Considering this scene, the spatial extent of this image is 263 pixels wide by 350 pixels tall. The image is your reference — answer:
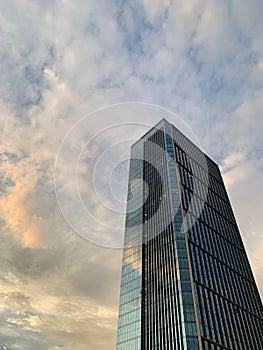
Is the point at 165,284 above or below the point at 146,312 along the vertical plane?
above

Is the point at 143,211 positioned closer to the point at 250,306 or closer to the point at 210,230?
the point at 210,230

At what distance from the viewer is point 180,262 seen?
63.8 m

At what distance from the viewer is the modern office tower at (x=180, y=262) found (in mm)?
57906

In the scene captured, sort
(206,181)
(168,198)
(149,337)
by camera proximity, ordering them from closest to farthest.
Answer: (149,337)
(168,198)
(206,181)

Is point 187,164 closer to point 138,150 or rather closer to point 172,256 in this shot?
point 138,150

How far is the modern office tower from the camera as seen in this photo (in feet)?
190

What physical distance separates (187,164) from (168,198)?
21165 mm

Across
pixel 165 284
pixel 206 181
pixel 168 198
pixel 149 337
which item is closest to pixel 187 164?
pixel 206 181

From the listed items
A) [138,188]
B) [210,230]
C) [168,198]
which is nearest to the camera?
[168,198]

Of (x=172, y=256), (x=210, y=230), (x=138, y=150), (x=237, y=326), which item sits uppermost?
(x=138, y=150)

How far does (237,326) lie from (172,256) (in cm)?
2308

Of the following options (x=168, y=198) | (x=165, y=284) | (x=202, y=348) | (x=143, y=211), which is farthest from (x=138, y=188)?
(x=202, y=348)

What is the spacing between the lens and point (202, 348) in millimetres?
51344

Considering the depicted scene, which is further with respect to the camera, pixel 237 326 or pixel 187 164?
pixel 187 164
